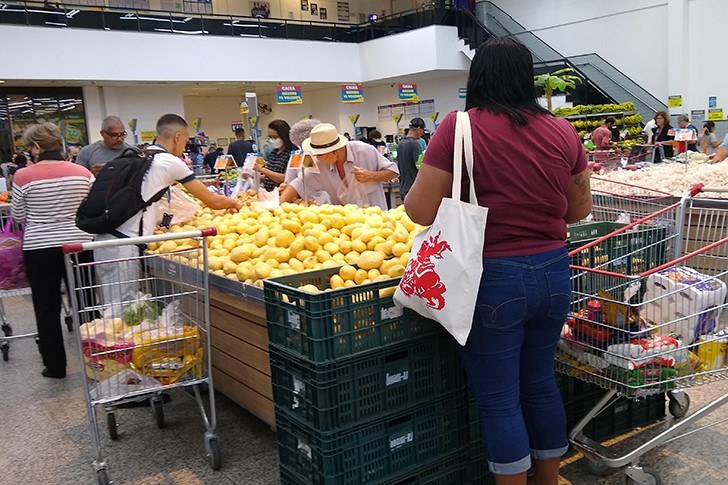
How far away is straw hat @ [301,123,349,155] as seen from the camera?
14.0 feet

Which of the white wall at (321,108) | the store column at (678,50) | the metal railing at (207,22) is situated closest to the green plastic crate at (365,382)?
the metal railing at (207,22)

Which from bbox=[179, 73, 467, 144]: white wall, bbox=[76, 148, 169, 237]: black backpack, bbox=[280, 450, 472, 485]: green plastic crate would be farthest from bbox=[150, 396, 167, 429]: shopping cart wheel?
bbox=[179, 73, 467, 144]: white wall

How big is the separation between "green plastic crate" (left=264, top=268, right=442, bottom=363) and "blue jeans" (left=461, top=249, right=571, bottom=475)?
27 cm

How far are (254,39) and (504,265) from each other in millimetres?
18113

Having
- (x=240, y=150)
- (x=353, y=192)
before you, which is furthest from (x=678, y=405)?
(x=240, y=150)

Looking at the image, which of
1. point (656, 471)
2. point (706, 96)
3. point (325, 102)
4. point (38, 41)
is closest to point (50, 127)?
point (656, 471)

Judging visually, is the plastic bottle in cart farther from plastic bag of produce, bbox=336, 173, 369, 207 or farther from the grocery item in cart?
plastic bag of produce, bbox=336, 173, 369, 207

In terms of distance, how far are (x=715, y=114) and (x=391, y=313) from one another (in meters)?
16.1

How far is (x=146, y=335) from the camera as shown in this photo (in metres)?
2.99

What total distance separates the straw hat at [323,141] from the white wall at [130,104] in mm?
15143

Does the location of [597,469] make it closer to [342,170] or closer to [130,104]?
[342,170]

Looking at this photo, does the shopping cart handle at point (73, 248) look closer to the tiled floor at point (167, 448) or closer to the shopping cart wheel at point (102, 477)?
the shopping cart wheel at point (102, 477)

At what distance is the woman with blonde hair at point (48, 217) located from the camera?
437 cm

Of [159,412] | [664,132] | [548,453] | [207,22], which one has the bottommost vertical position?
[159,412]
